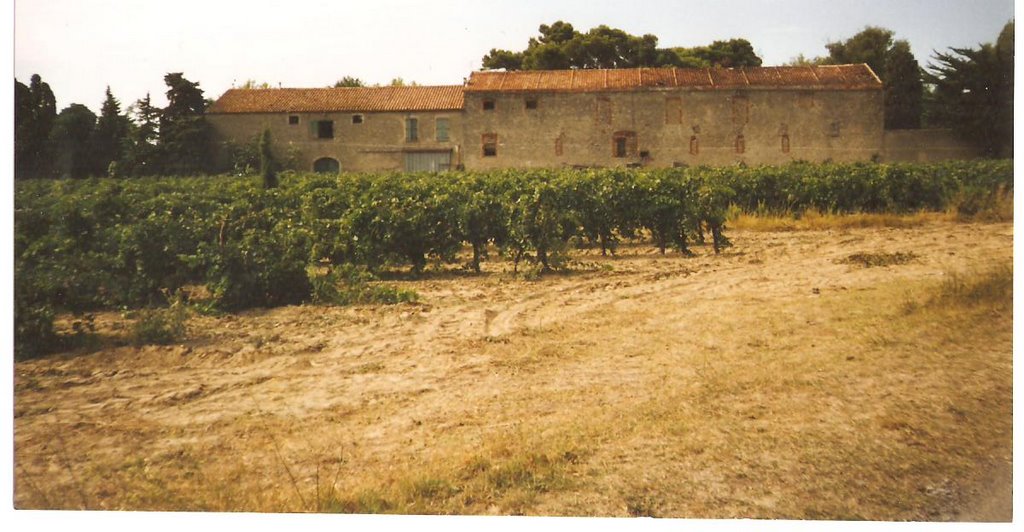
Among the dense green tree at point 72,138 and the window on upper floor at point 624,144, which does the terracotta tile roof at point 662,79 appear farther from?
the dense green tree at point 72,138

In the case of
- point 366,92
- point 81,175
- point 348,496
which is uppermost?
point 366,92

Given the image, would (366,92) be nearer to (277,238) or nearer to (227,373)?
(277,238)

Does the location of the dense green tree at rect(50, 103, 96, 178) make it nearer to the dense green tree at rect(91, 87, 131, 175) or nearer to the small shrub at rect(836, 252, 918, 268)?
the dense green tree at rect(91, 87, 131, 175)

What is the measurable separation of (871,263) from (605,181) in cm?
331

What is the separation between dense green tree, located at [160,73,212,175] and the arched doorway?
9432mm

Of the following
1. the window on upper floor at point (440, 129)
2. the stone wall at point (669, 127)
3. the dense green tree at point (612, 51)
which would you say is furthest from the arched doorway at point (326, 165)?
the dense green tree at point (612, 51)

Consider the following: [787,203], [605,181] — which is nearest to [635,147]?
[787,203]

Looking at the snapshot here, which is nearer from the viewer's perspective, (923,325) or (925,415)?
(925,415)

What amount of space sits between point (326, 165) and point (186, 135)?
563 inches

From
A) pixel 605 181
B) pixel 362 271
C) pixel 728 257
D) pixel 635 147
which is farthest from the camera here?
pixel 635 147

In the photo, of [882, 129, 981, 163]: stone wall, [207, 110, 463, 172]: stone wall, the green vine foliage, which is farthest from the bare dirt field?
[207, 110, 463, 172]: stone wall

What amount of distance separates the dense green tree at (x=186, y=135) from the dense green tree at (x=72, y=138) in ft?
7.77

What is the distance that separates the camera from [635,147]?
26.8 metres

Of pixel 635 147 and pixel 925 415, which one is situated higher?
pixel 635 147
